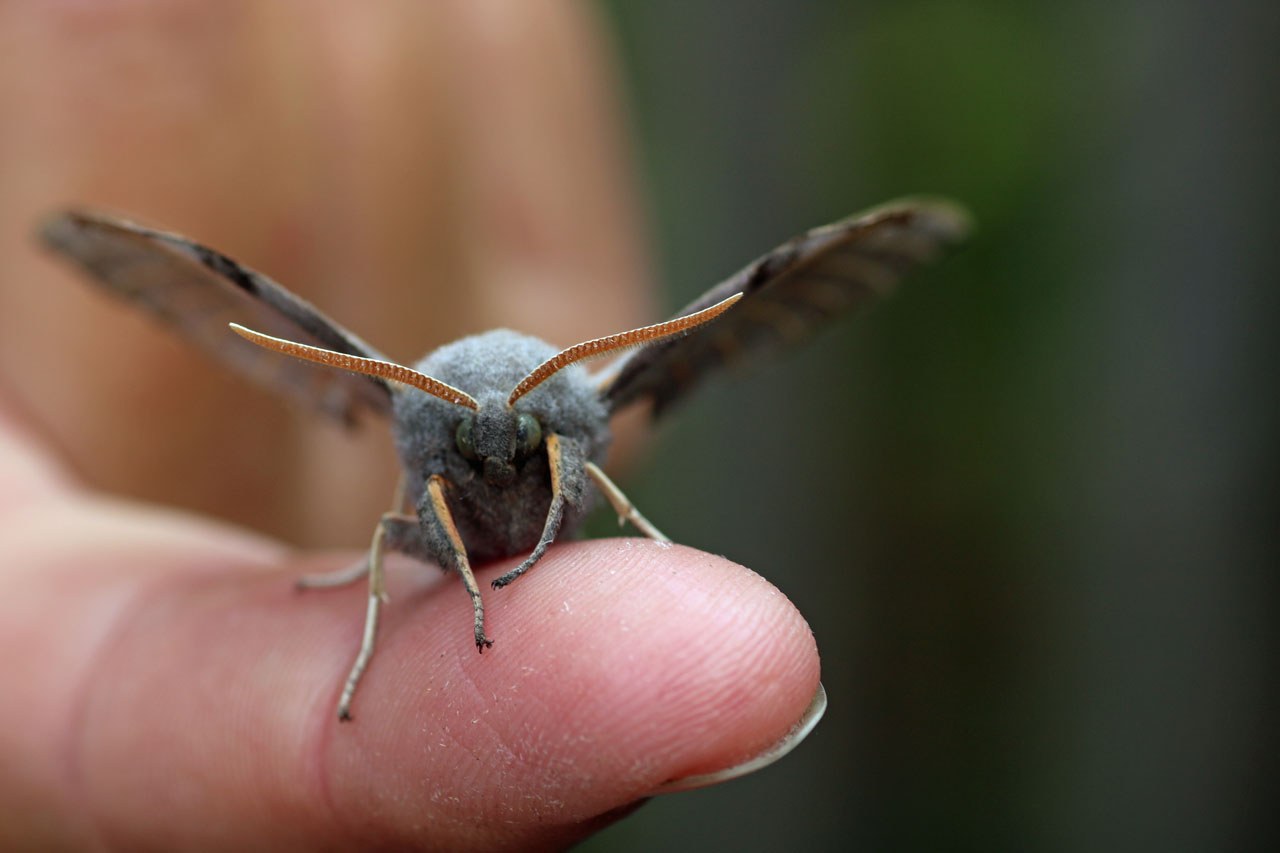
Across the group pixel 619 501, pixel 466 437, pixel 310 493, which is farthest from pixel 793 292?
pixel 310 493

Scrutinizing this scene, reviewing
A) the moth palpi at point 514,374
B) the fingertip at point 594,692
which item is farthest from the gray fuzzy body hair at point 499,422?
the fingertip at point 594,692

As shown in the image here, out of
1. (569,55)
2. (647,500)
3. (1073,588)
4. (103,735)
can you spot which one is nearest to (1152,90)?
(1073,588)

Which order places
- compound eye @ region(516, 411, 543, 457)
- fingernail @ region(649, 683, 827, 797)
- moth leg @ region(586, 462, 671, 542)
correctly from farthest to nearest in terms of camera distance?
moth leg @ region(586, 462, 671, 542)
compound eye @ region(516, 411, 543, 457)
fingernail @ region(649, 683, 827, 797)

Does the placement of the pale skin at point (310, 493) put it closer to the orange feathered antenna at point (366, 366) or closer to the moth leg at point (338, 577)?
the moth leg at point (338, 577)

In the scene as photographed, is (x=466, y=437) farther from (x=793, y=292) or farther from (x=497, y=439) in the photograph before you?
(x=793, y=292)

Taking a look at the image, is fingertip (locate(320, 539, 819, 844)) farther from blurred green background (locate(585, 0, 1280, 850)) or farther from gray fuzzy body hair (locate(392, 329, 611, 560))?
blurred green background (locate(585, 0, 1280, 850))

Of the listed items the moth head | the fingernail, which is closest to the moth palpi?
the moth head
